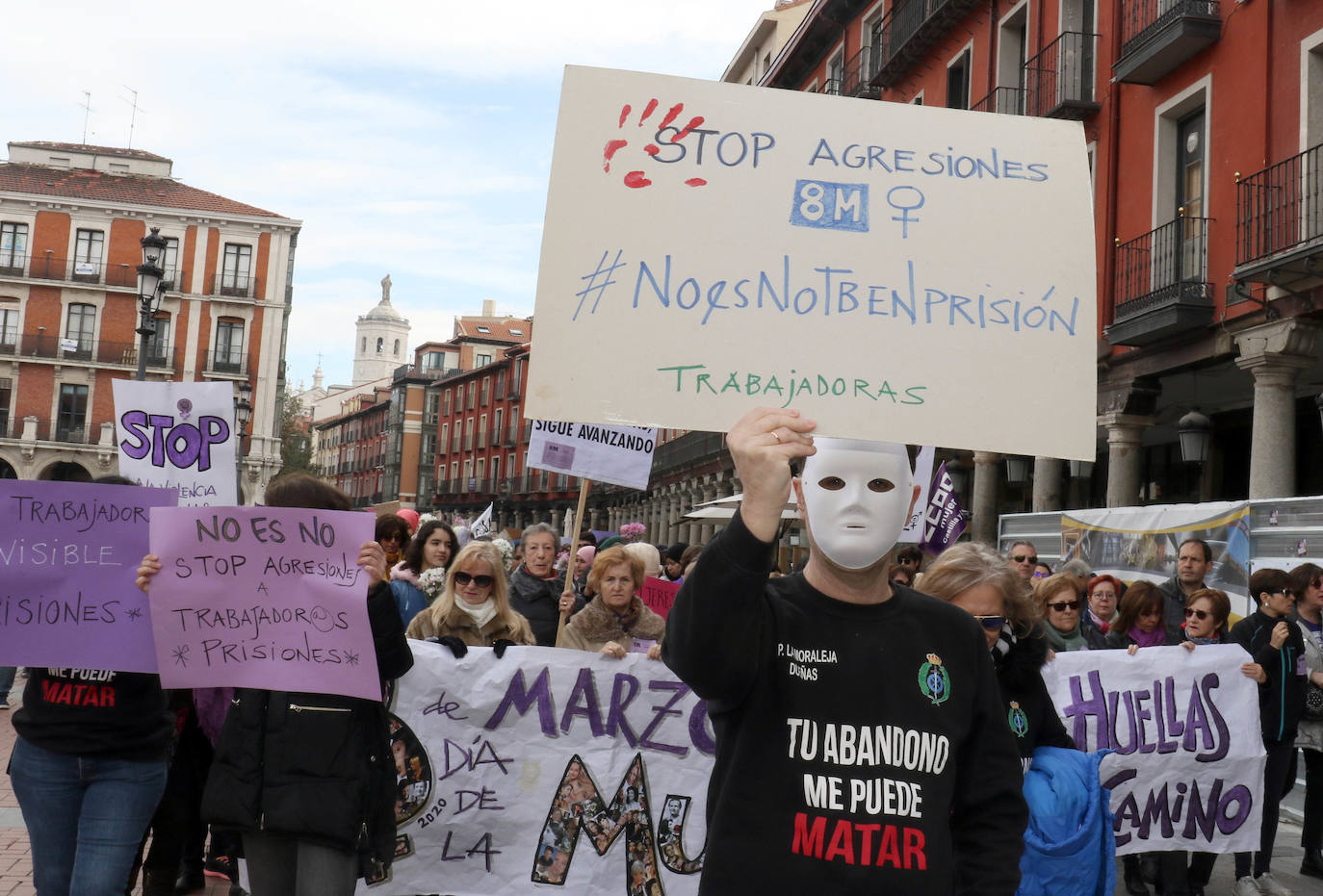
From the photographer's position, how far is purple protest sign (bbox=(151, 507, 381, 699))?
3.69 meters

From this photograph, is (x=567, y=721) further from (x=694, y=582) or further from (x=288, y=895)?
(x=694, y=582)

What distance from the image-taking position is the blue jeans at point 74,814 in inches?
149

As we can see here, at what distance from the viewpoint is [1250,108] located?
13.3 meters

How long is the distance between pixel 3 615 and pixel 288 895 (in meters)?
1.31

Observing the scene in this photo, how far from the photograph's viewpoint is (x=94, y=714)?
3.87 m

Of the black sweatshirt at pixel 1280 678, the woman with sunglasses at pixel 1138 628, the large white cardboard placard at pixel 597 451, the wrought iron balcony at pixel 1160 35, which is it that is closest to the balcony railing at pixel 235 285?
the wrought iron balcony at pixel 1160 35

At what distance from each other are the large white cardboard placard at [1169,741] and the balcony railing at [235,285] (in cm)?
6024

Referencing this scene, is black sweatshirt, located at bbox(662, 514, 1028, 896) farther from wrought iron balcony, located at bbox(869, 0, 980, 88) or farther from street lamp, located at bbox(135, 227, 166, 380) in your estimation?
wrought iron balcony, located at bbox(869, 0, 980, 88)

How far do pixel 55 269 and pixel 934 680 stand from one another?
6439 cm

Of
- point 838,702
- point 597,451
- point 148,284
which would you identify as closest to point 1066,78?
point 597,451

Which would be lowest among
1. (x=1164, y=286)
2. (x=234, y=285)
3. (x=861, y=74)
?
(x=1164, y=286)

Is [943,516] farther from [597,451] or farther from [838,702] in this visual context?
[838,702]

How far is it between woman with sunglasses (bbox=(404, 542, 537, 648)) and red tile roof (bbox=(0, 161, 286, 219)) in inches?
2364

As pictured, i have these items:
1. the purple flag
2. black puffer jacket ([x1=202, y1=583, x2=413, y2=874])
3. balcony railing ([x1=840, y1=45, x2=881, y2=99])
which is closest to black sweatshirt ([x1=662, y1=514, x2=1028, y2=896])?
black puffer jacket ([x1=202, y1=583, x2=413, y2=874])
